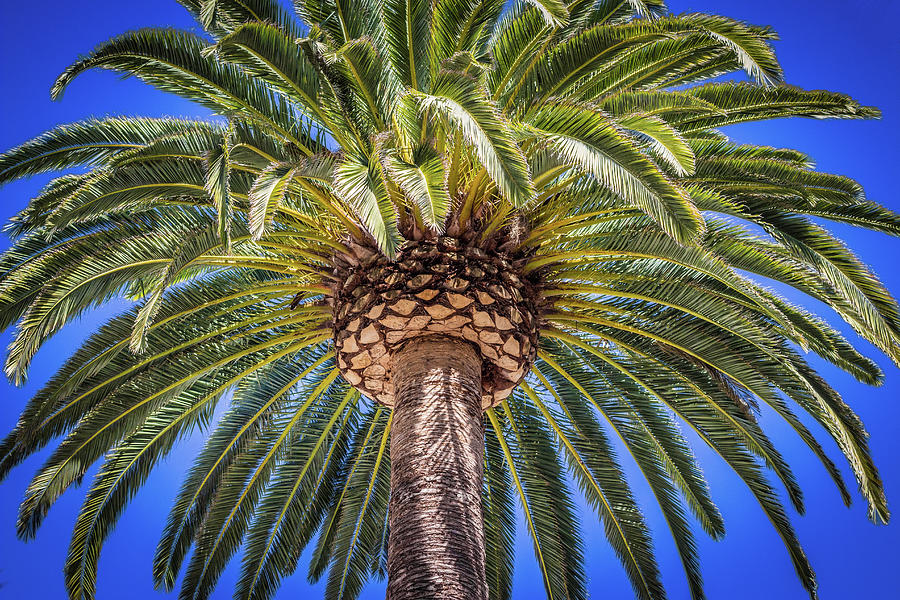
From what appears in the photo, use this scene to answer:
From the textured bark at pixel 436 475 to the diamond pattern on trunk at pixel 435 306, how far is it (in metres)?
0.19

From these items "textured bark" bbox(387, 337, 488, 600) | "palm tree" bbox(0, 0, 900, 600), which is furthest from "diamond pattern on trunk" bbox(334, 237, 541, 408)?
"textured bark" bbox(387, 337, 488, 600)

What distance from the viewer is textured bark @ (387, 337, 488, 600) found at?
21.1 ft

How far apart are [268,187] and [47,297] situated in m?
2.62

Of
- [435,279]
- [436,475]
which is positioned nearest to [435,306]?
[435,279]

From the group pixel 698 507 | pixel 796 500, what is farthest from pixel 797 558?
pixel 698 507

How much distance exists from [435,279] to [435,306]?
25 centimetres

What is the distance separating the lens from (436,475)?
6.95 m

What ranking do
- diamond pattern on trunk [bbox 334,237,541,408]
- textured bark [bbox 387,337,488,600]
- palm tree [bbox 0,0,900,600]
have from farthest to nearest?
diamond pattern on trunk [bbox 334,237,541,408] < palm tree [bbox 0,0,900,600] < textured bark [bbox 387,337,488,600]

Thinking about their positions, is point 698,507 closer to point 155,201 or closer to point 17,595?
point 155,201

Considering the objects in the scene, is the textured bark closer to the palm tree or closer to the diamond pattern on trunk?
the palm tree

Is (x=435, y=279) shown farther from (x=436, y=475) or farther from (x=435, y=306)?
(x=436, y=475)

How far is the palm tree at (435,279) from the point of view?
6.98 metres

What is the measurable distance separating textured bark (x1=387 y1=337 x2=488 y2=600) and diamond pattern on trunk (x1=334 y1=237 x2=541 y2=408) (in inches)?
7.3

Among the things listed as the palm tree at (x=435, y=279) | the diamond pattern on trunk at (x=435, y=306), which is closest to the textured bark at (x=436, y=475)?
the palm tree at (x=435, y=279)
